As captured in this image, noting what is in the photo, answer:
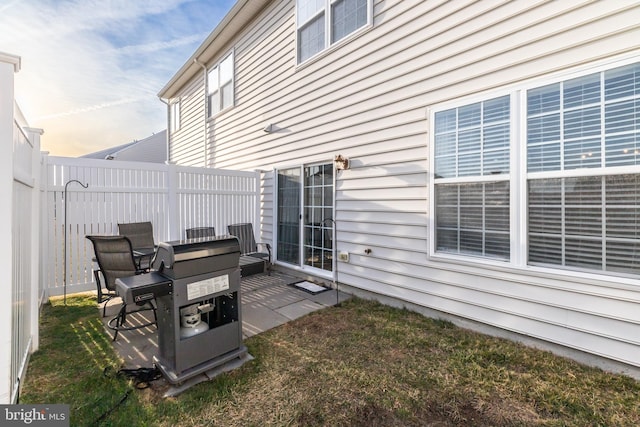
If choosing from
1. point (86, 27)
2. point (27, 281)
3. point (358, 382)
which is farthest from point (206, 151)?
point (358, 382)

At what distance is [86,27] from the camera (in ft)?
20.7

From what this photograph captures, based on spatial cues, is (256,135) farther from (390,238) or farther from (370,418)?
(370,418)

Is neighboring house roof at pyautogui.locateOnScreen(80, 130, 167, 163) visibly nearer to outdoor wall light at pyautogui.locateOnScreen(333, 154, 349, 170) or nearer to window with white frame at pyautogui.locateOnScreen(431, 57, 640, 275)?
outdoor wall light at pyautogui.locateOnScreen(333, 154, 349, 170)

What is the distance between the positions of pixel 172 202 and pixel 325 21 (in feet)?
14.2

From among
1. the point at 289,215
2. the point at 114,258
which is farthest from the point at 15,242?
the point at 289,215

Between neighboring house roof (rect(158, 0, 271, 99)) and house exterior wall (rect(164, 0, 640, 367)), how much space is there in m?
0.44

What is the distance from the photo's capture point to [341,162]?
179 inches

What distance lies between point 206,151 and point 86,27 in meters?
3.70

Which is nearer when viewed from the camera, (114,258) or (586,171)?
A: (586,171)

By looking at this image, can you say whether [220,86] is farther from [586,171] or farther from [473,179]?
[586,171]

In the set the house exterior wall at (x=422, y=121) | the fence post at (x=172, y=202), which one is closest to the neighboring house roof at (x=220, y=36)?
the house exterior wall at (x=422, y=121)
